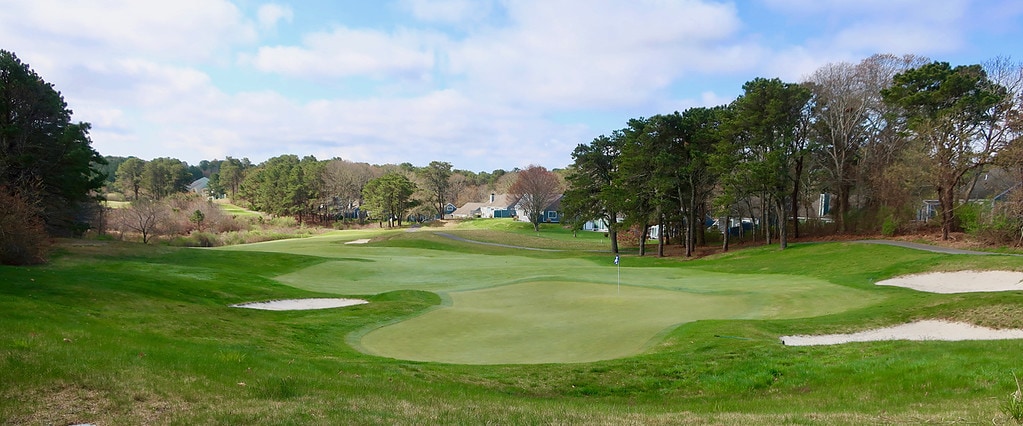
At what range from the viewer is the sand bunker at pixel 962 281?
2559 cm

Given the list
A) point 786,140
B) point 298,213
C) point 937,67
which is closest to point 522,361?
point 786,140

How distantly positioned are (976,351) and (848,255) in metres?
29.0

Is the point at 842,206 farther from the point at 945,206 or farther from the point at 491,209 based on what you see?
the point at 491,209

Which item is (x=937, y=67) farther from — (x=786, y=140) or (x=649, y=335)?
(x=649, y=335)

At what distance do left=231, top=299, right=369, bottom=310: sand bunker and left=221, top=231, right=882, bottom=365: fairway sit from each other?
3.57 m

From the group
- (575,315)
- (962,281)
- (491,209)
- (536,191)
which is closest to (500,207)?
(491,209)

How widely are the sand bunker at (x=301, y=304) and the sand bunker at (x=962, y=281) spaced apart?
26.3 metres

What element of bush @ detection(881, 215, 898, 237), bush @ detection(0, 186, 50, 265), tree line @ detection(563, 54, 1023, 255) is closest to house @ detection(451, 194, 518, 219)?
tree line @ detection(563, 54, 1023, 255)

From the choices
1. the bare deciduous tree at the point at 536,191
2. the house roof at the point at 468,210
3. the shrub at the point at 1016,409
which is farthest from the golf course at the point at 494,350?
the house roof at the point at 468,210

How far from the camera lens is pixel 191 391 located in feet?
27.7

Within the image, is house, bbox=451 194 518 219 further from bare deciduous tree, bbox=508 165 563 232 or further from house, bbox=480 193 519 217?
bare deciduous tree, bbox=508 165 563 232

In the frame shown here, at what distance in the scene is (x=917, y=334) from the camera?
17406 millimetres

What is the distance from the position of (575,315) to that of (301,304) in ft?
39.7

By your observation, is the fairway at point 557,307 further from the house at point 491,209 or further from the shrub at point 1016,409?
the house at point 491,209
